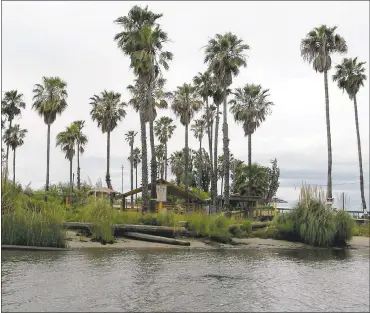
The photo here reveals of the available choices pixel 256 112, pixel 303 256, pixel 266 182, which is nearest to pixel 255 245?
pixel 303 256

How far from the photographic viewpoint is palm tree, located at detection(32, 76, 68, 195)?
4684 centimetres

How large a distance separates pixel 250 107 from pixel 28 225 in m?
33.5

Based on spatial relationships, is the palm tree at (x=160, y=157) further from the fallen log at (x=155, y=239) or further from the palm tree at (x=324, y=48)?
the fallen log at (x=155, y=239)

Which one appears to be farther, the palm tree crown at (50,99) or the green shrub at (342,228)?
the palm tree crown at (50,99)

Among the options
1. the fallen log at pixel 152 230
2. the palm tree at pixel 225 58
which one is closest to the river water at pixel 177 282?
the fallen log at pixel 152 230

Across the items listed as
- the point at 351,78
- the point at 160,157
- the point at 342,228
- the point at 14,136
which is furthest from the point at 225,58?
the point at 160,157

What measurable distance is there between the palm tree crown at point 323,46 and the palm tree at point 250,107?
346 inches

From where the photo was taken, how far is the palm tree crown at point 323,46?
136ft

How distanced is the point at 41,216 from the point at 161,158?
58889 millimetres

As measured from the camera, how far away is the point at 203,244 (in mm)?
25906

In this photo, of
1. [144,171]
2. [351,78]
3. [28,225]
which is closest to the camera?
[28,225]

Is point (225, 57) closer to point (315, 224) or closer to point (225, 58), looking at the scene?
point (225, 58)

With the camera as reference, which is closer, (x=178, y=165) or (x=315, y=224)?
(x=315, y=224)

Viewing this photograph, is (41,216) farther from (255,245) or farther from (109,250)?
(255,245)
